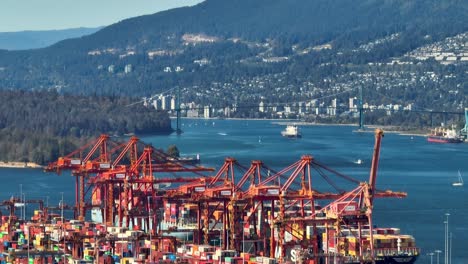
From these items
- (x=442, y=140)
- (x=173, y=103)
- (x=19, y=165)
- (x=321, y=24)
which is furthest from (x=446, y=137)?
(x=321, y=24)

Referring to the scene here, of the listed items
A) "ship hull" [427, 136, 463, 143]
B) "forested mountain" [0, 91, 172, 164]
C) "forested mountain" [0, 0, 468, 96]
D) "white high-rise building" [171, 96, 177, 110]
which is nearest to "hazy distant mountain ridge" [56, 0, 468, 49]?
"forested mountain" [0, 0, 468, 96]

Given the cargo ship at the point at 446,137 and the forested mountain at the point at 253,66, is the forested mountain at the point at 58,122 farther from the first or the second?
the cargo ship at the point at 446,137

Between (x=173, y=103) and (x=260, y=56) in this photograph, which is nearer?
(x=173, y=103)

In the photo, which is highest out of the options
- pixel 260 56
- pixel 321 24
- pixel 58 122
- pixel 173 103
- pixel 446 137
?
pixel 321 24

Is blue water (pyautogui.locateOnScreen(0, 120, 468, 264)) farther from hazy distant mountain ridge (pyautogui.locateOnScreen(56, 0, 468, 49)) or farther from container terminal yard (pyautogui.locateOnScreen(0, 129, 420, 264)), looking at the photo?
hazy distant mountain ridge (pyautogui.locateOnScreen(56, 0, 468, 49))

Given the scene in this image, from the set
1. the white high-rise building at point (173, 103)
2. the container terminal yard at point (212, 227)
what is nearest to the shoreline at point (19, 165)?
the container terminal yard at point (212, 227)

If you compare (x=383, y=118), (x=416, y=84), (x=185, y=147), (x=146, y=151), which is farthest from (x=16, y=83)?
(x=146, y=151)

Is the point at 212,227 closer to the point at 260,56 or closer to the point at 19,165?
the point at 19,165
